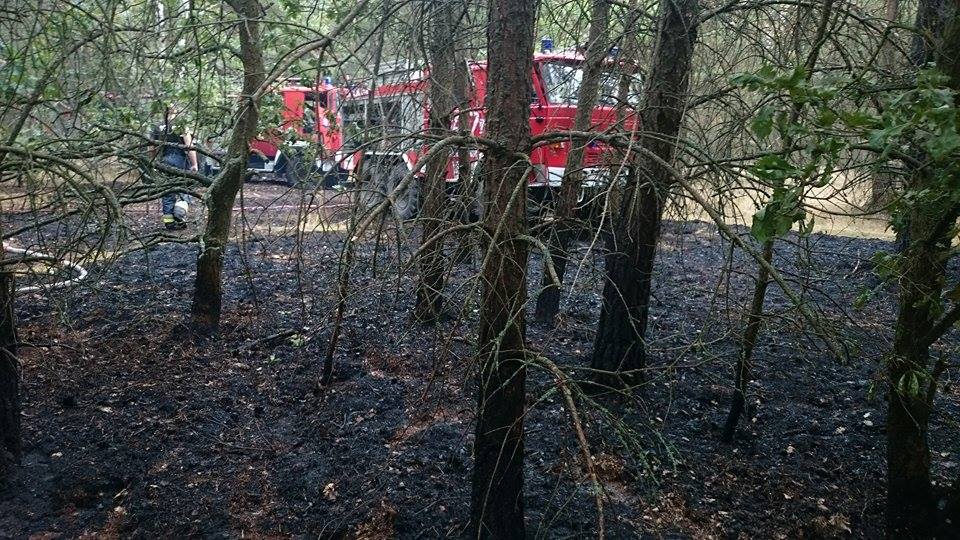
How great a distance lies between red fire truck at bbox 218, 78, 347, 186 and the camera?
365 centimetres

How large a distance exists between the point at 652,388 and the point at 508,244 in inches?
112

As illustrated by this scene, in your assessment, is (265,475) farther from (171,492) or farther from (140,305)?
(140,305)

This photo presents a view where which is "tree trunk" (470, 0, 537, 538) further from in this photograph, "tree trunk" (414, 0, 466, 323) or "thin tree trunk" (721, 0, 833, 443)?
"thin tree trunk" (721, 0, 833, 443)

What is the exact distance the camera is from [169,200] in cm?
984

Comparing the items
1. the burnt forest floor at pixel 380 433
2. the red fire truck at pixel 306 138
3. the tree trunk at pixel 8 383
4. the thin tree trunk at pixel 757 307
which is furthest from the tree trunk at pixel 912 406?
the tree trunk at pixel 8 383

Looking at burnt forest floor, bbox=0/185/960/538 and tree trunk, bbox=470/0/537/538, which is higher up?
tree trunk, bbox=470/0/537/538

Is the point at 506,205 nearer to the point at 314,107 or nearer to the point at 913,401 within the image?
the point at 314,107

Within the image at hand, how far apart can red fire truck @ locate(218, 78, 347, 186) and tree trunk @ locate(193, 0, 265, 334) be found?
0.19m

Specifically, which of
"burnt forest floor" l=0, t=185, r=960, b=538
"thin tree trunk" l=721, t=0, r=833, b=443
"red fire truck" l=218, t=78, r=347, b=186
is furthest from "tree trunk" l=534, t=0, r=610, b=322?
"red fire truck" l=218, t=78, r=347, b=186

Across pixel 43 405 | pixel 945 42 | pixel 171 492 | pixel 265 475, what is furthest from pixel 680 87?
pixel 43 405

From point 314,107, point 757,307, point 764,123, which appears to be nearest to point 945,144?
point 764,123

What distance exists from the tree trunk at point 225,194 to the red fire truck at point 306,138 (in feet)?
0.64

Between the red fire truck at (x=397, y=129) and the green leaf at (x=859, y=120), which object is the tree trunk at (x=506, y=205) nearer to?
the red fire truck at (x=397, y=129)

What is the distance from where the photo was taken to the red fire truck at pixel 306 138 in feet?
12.0
